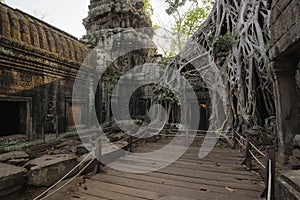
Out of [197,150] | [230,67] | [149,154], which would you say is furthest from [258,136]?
[149,154]

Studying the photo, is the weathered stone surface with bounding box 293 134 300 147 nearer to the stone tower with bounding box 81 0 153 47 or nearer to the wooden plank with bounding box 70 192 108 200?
the wooden plank with bounding box 70 192 108 200

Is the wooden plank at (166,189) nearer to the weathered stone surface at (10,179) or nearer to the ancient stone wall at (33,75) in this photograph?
the weathered stone surface at (10,179)

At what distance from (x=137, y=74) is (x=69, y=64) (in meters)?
5.11

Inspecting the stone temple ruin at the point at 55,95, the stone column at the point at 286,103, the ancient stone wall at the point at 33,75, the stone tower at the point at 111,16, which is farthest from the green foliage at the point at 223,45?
the stone tower at the point at 111,16

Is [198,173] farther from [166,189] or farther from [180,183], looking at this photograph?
[166,189]

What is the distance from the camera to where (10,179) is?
2473mm

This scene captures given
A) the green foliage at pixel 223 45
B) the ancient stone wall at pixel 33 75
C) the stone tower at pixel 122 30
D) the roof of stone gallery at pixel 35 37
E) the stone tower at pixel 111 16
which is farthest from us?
the stone tower at pixel 111 16

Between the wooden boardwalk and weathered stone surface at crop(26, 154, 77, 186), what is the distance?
451 mm

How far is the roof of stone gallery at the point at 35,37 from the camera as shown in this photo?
4.31 metres

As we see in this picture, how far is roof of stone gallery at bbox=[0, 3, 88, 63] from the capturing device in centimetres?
431

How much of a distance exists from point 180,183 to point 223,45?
5006mm

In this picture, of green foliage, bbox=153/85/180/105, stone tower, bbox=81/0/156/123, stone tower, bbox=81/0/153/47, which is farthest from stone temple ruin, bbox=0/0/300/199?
stone tower, bbox=81/0/153/47

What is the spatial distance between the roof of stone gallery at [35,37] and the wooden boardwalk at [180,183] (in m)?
3.55

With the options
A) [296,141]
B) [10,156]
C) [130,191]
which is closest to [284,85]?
[296,141]
